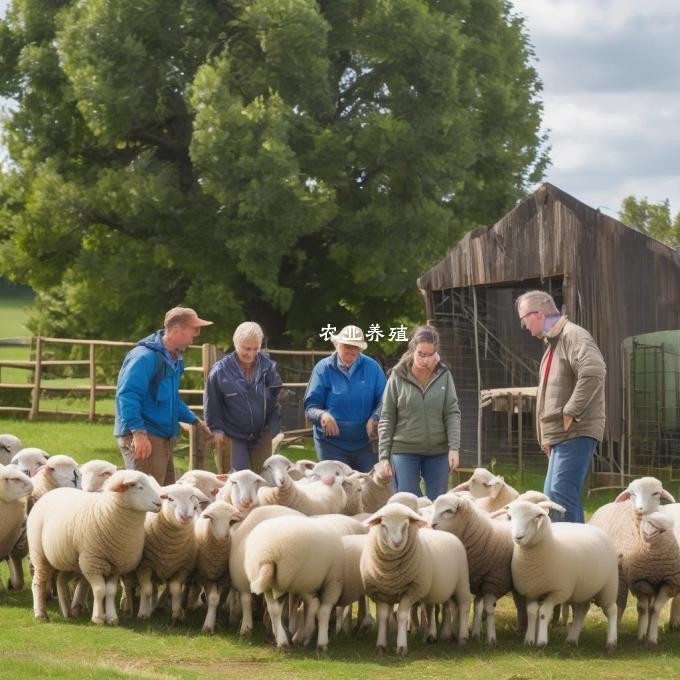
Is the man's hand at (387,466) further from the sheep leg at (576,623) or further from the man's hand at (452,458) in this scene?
the sheep leg at (576,623)

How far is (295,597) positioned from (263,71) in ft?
52.3

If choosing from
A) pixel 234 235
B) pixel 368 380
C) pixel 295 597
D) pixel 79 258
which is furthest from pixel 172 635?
pixel 79 258

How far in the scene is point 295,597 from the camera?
7.14 metres

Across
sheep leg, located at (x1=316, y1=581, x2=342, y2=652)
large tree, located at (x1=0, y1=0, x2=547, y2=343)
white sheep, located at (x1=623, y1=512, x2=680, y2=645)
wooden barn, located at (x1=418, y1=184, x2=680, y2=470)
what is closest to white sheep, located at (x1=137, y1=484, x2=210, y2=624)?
sheep leg, located at (x1=316, y1=581, x2=342, y2=652)

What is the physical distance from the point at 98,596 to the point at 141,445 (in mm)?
1264

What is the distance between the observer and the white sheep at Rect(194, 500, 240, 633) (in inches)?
289

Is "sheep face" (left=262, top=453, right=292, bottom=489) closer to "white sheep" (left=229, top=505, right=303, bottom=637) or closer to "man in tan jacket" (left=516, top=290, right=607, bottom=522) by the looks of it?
"white sheep" (left=229, top=505, right=303, bottom=637)

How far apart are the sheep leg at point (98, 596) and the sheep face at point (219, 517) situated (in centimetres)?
78

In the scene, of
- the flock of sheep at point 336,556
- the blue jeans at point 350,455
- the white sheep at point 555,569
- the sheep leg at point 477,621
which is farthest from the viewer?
the blue jeans at point 350,455

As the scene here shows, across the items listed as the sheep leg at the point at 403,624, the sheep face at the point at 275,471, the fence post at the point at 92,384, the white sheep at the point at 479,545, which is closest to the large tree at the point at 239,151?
the fence post at the point at 92,384

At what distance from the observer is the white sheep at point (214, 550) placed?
7.33m

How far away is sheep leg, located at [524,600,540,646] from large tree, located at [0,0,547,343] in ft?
46.3

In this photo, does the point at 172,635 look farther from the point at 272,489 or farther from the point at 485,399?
the point at 485,399

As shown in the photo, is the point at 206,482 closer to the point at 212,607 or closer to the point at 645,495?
the point at 212,607
